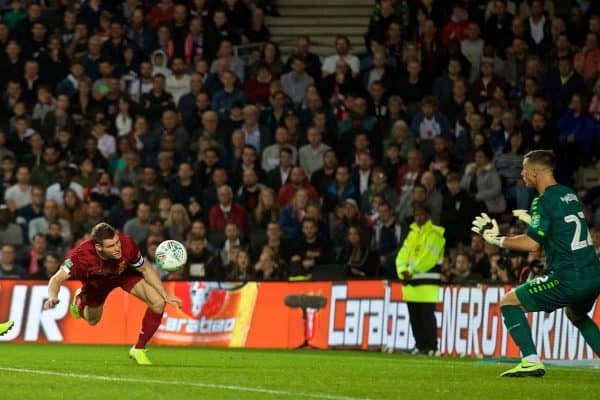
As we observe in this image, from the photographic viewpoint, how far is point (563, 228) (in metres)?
13.2

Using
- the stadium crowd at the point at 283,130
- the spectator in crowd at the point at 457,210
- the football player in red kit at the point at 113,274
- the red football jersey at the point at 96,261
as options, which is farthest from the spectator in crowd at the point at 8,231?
the red football jersey at the point at 96,261

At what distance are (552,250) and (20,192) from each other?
13.6 meters

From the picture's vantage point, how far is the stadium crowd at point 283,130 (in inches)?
897

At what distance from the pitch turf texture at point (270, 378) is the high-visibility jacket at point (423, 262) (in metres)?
1.65

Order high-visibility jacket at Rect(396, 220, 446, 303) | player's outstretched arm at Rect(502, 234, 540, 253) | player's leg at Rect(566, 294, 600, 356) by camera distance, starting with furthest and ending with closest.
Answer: high-visibility jacket at Rect(396, 220, 446, 303) < player's leg at Rect(566, 294, 600, 356) < player's outstretched arm at Rect(502, 234, 540, 253)

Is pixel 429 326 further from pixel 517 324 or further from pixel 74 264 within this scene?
pixel 517 324

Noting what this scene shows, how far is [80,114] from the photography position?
26.5 meters

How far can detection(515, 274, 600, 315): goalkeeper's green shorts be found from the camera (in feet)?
43.4

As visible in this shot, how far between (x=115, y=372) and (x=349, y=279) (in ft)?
25.9

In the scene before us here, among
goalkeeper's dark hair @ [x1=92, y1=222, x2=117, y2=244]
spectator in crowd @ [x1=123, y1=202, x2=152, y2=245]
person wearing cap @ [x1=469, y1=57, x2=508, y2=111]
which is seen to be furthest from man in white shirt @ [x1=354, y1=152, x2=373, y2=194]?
goalkeeper's dark hair @ [x1=92, y1=222, x2=117, y2=244]

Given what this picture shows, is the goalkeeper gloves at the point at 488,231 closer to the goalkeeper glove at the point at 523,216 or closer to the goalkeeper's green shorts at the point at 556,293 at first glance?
the goalkeeper glove at the point at 523,216

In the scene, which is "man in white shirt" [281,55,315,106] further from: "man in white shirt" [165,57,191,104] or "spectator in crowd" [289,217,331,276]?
"spectator in crowd" [289,217,331,276]

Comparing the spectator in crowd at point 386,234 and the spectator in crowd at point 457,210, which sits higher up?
the spectator in crowd at point 457,210

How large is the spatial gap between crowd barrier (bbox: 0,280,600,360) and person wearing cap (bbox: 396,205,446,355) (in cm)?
22
